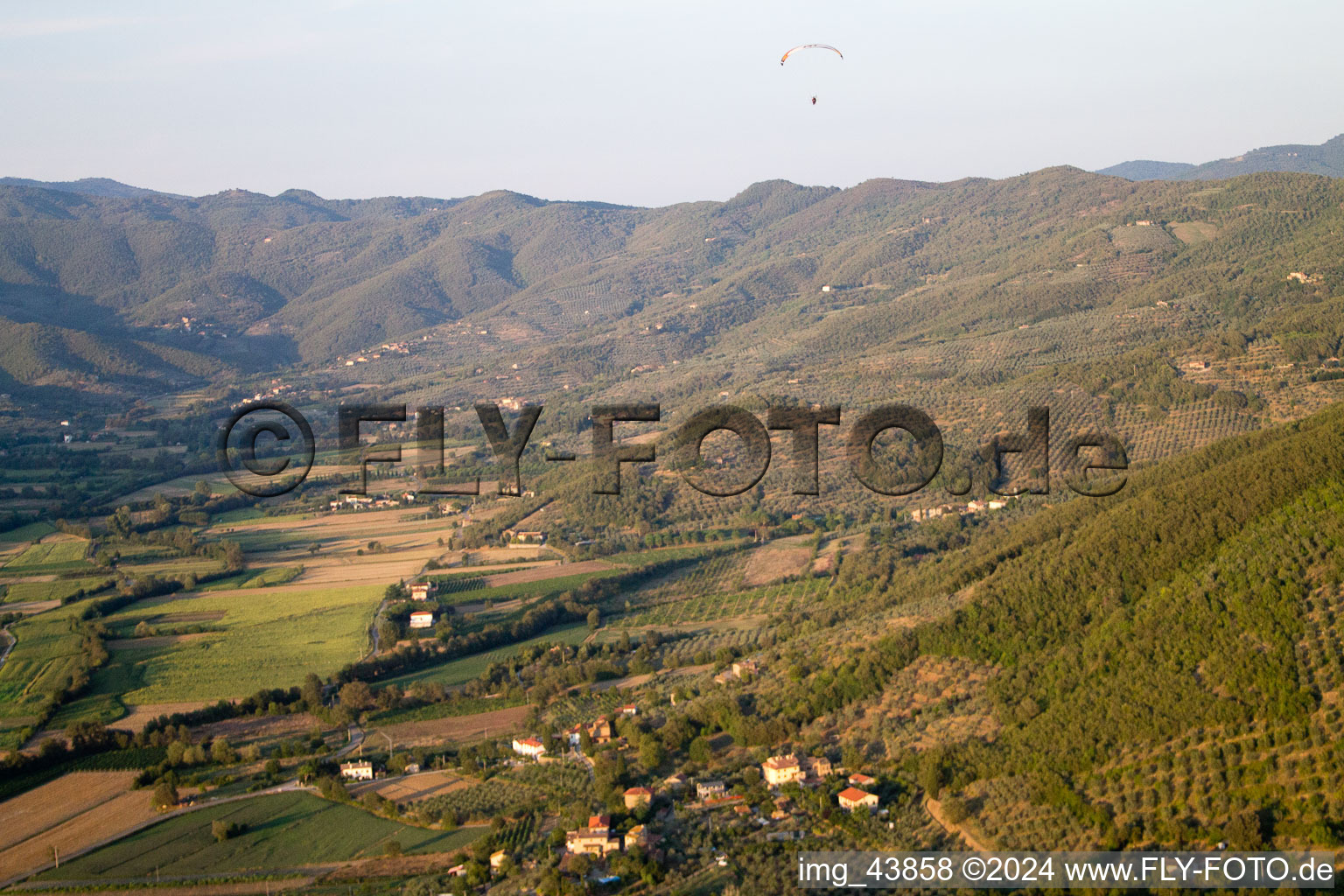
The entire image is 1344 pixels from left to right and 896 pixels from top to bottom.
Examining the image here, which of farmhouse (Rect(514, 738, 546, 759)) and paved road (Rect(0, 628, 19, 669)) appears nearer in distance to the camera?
farmhouse (Rect(514, 738, 546, 759))

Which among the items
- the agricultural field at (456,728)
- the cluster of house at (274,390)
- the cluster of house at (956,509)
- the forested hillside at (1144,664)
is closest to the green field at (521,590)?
the agricultural field at (456,728)

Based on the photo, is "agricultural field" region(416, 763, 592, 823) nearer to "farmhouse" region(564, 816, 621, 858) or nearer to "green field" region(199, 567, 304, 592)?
"farmhouse" region(564, 816, 621, 858)

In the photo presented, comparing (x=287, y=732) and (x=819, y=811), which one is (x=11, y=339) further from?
(x=819, y=811)

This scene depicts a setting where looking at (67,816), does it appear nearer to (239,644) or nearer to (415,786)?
(415,786)

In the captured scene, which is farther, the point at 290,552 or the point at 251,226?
the point at 251,226

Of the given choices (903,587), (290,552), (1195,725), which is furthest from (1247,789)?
(290,552)

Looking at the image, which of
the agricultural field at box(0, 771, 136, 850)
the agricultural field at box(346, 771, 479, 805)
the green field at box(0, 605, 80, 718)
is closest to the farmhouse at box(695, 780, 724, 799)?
the agricultural field at box(346, 771, 479, 805)
